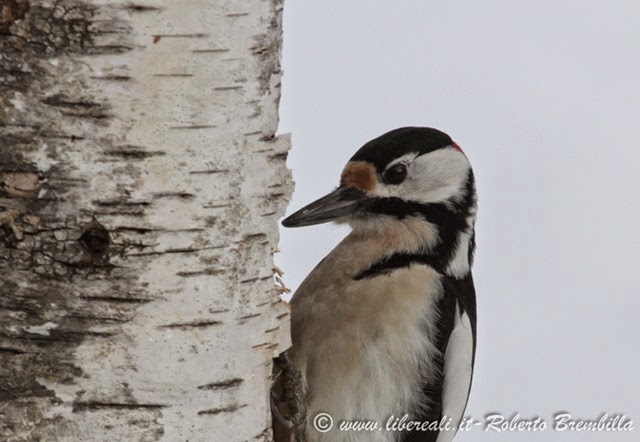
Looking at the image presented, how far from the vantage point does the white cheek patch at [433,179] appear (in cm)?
279

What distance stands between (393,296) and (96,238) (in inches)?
44.4

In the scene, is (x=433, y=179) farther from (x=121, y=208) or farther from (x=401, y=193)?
(x=121, y=208)

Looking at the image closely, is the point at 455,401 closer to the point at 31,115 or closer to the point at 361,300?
the point at 361,300

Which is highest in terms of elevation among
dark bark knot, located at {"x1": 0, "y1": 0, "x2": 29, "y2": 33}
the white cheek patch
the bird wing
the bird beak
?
dark bark knot, located at {"x1": 0, "y1": 0, "x2": 29, "y2": 33}

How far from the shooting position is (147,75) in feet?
5.48

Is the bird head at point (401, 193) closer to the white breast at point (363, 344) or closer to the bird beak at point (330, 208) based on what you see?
the bird beak at point (330, 208)

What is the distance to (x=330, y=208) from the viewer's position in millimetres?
2725

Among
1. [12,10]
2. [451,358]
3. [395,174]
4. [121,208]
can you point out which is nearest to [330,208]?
[395,174]

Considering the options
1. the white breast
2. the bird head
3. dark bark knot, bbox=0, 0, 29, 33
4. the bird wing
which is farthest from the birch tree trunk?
the bird wing

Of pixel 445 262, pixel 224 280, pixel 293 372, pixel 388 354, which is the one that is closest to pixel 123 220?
pixel 224 280

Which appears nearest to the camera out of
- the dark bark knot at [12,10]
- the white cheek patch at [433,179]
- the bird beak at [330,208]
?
the dark bark knot at [12,10]

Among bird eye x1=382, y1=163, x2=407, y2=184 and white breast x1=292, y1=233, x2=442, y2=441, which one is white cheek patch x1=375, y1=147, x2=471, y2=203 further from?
white breast x1=292, y1=233, x2=442, y2=441

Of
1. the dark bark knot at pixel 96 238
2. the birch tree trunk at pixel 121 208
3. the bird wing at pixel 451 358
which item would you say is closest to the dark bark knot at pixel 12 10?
the birch tree trunk at pixel 121 208

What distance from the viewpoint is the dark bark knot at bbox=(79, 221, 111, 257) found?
5.49 feet
